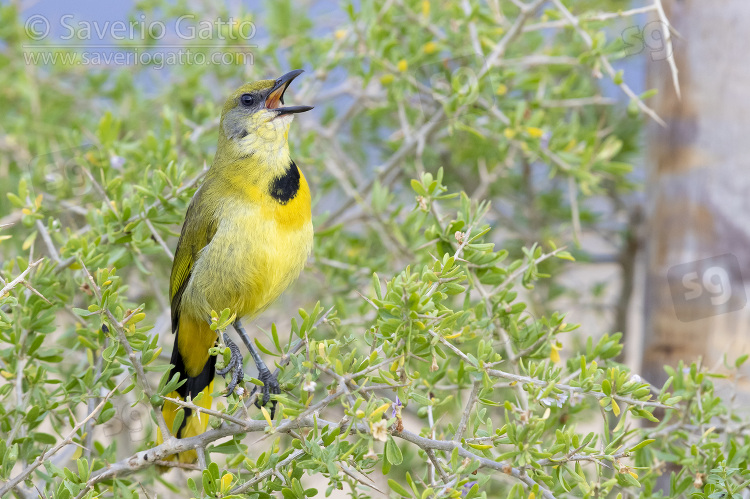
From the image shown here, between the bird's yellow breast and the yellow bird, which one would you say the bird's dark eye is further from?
the bird's yellow breast

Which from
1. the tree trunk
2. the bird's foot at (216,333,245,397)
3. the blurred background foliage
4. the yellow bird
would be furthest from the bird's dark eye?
the tree trunk

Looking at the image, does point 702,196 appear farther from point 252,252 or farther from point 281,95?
point 252,252

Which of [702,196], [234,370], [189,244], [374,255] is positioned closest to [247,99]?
[189,244]

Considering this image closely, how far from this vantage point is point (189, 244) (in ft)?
10.1

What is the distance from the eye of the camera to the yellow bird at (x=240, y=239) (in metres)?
2.89

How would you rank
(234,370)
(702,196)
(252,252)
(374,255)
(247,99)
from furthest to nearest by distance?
1. (374,255)
2. (702,196)
3. (247,99)
4. (252,252)
5. (234,370)

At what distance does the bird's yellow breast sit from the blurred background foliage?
189 millimetres

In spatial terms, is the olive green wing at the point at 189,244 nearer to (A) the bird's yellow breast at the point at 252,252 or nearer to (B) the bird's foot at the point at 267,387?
(A) the bird's yellow breast at the point at 252,252

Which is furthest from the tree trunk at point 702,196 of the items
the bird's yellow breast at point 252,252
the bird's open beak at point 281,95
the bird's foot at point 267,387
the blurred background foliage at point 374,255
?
the bird's foot at point 267,387

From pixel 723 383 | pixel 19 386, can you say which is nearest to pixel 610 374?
pixel 723 383

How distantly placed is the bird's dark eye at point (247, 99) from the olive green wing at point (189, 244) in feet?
1.48

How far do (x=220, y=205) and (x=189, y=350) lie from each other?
623mm

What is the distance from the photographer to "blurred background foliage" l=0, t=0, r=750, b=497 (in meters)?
2.04

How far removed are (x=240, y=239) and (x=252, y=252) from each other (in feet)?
0.25
